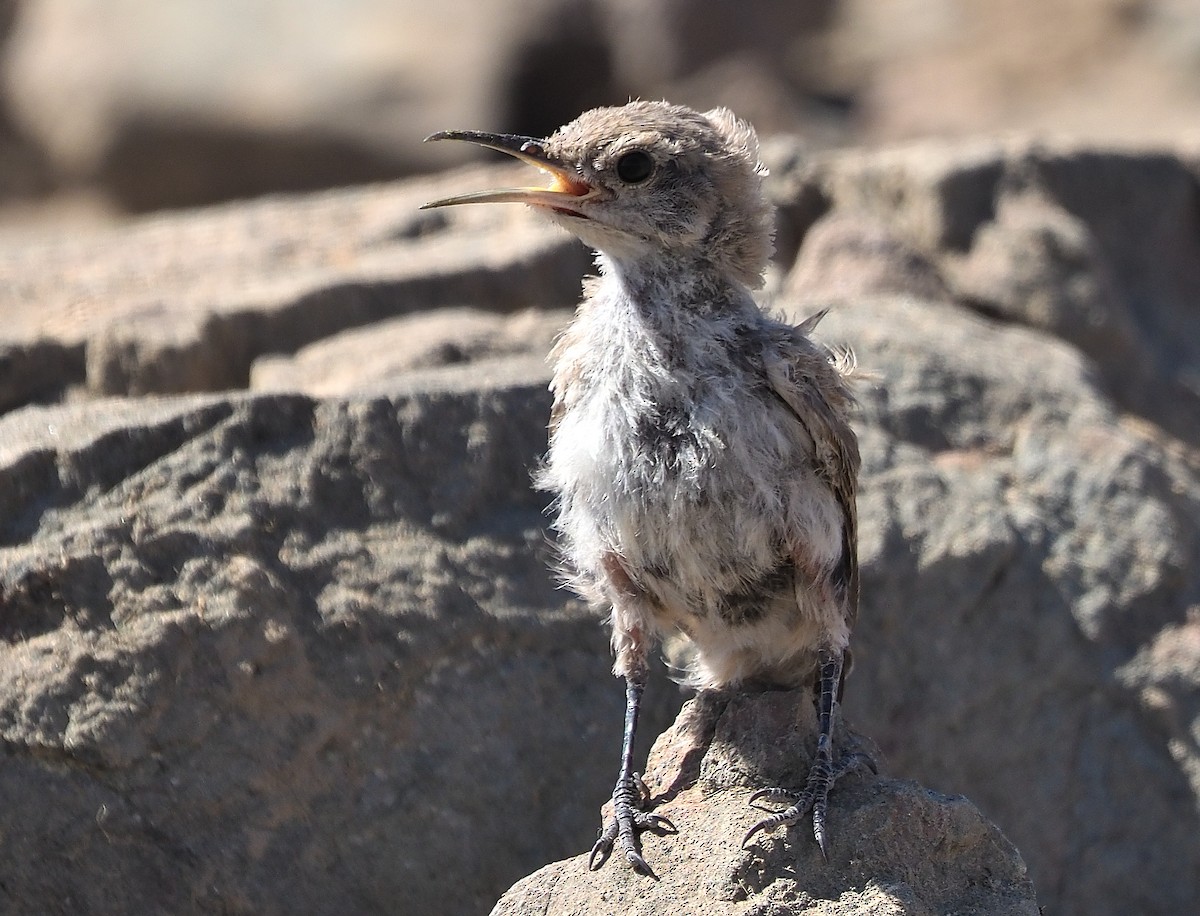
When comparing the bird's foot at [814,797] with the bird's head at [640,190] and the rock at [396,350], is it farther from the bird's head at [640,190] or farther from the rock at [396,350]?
the rock at [396,350]

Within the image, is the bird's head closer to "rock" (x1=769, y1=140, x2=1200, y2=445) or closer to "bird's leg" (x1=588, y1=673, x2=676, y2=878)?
"bird's leg" (x1=588, y1=673, x2=676, y2=878)

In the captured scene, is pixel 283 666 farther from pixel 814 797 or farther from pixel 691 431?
pixel 814 797

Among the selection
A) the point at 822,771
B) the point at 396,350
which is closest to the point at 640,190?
the point at 822,771

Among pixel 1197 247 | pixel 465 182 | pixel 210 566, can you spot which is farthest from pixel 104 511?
pixel 1197 247

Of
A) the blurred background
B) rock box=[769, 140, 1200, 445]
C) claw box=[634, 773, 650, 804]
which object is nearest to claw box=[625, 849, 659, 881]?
claw box=[634, 773, 650, 804]

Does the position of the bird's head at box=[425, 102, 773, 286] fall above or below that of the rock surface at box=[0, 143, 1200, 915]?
above

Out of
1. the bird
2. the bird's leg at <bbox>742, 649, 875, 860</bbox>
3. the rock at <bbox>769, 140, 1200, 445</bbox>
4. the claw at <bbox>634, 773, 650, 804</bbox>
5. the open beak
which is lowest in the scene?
the claw at <bbox>634, 773, 650, 804</bbox>

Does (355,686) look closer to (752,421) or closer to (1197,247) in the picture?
(752,421)
